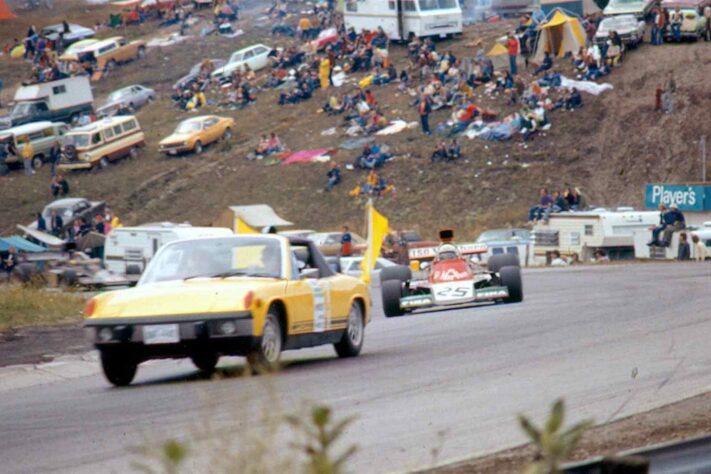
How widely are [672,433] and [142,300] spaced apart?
4.84 metres

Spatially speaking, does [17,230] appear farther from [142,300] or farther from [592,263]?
[142,300]

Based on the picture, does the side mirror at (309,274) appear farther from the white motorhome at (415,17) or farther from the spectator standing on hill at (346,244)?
the white motorhome at (415,17)

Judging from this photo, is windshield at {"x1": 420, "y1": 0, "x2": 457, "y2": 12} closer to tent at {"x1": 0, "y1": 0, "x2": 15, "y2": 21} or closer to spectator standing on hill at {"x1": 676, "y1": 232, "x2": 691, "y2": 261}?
spectator standing on hill at {"x1": 676, "y1": 232, "x2": 691, "y2": 261}

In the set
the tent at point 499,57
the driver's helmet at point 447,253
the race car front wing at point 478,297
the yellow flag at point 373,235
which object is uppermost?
the yellow flag at point 373,235

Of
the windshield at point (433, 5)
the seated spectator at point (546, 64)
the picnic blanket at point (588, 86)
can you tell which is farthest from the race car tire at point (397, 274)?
the windshield at point (433, 5)

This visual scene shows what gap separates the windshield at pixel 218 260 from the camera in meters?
12.3

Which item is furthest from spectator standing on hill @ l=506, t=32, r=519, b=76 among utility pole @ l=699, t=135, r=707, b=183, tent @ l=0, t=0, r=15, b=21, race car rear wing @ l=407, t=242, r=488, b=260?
tent @ l=0, t=0, r=15, b=21

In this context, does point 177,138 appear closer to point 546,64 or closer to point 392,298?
point 546,64

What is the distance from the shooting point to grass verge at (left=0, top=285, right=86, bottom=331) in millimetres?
18531

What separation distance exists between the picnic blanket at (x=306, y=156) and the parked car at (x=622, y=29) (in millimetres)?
10167

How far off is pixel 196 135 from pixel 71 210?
10.1m

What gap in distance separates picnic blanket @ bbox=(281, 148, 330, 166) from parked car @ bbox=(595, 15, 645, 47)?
33.4ft

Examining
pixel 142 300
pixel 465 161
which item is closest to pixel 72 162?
pixel 465 161

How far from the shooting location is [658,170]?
44.3 metres
